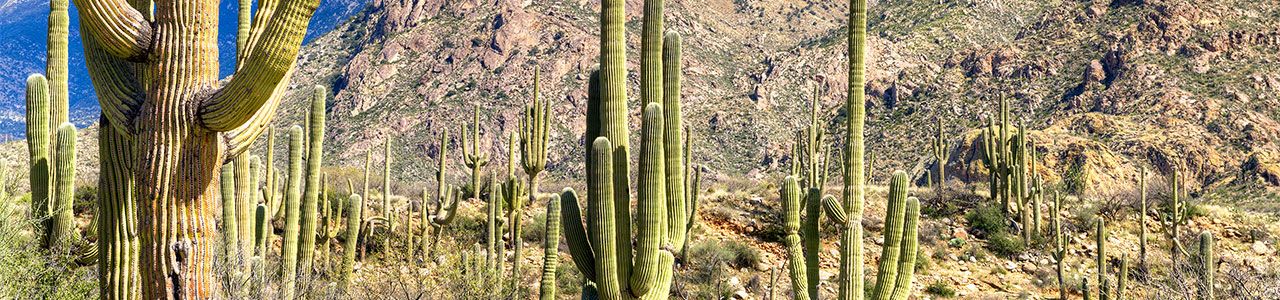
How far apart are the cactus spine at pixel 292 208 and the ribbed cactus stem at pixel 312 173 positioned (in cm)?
13

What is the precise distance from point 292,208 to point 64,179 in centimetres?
206

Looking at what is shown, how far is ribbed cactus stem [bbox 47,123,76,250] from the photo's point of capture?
20.6 feet

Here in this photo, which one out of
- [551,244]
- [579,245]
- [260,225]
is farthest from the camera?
[260,225]

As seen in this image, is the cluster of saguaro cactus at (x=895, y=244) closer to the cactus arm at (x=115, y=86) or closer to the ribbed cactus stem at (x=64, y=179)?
the cactus arm at (x=115, y=86)

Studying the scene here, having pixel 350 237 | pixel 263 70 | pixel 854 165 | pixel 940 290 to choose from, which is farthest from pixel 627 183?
pixel 940 290

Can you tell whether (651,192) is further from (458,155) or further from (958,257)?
(458,155)

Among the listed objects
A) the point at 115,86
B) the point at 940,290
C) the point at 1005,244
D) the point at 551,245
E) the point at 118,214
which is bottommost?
the point at 940,290

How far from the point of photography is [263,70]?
9.16ft

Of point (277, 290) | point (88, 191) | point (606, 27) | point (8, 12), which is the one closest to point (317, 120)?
point (277, 290)

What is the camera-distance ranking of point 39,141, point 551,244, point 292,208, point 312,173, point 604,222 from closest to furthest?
point 604,222
point 39,141
point 551,244
point 312,173
point 292,208

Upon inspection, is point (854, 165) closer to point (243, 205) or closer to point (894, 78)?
point (243, 205)

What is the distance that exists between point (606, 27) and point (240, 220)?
136 inches

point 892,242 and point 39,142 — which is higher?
point 39,142

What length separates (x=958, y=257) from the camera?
16359 mm
